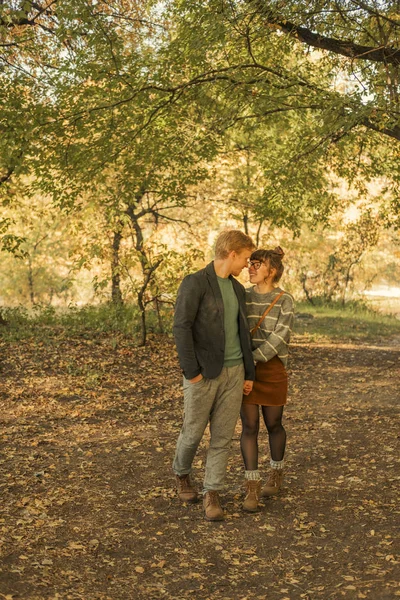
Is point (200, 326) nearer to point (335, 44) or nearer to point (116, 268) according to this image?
point (335, 44)

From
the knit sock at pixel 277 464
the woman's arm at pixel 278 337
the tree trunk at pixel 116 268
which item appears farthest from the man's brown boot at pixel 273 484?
the tree trunk at pixel 116 268

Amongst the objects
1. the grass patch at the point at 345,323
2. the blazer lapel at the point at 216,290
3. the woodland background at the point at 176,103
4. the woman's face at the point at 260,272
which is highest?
the woodland background at the point at 176,103

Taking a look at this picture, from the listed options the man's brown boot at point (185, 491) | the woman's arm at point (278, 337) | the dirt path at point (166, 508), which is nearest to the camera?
the dirt path at point (166, 508)

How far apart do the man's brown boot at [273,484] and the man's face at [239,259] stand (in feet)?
5.79

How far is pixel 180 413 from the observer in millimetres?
8914

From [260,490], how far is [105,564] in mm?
1485

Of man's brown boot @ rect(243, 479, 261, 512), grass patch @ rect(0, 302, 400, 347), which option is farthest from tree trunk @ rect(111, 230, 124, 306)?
man's brown boot @ rect(243, 479, 261, 512)

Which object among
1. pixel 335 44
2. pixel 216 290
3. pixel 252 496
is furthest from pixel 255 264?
pixel 335 44

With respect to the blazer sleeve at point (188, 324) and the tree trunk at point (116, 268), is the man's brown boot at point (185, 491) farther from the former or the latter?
the tree trunk at point (116, 268)

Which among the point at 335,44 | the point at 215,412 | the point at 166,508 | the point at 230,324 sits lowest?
the point at 166,508

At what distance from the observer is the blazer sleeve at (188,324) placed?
15.3 feet

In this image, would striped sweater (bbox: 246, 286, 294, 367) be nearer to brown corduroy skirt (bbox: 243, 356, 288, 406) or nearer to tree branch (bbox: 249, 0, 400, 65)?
brown corduroy skirt (bbox: 243, 356, 288, 406)

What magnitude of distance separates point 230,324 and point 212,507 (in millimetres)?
1358

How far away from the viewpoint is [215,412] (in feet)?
16.2
